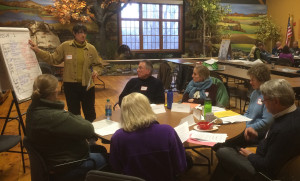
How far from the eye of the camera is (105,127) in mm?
2447

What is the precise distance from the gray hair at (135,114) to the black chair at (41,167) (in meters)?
0.59

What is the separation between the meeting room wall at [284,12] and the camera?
1233cm

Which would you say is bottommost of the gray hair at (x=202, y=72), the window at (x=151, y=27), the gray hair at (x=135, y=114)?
the gray hair at (x=135, y=114)

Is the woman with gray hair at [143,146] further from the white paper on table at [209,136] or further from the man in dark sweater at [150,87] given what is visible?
the man in dark sweater at [150,87]

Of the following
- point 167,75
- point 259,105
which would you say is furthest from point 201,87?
point 167,75

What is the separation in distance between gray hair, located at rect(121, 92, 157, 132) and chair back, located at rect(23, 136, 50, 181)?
0.64 metres

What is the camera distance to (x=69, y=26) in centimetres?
1139

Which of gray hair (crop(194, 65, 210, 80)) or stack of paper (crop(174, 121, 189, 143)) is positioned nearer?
stack of paper (crop(174, 121, 189, 143))

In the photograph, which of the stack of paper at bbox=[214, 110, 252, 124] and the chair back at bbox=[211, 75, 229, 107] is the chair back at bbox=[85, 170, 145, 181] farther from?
the chair back at bbox=[211, 75, 229, 107]

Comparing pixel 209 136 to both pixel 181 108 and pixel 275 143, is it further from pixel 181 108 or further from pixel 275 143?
pixel 181 108

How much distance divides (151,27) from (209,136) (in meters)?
11.2

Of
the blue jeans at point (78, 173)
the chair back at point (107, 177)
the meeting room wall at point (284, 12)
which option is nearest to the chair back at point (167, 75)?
the blue jeans at point (78, 173)

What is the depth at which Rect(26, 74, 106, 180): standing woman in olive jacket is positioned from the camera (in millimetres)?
1898

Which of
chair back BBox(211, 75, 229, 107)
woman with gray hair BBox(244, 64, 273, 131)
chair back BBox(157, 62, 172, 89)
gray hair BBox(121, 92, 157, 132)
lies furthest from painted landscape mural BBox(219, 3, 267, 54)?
gray hair BBox(121, 92, 157, 132)
